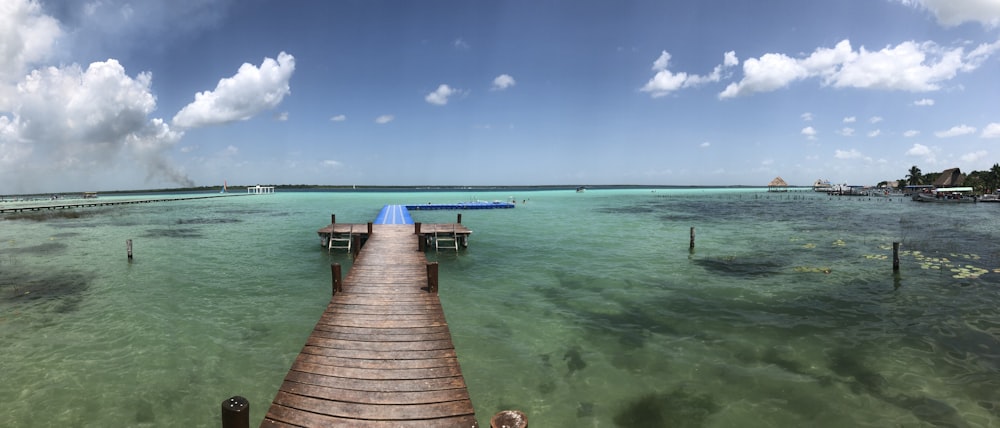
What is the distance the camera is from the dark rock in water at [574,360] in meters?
10.4

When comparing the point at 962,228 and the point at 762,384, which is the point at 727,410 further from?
the point at 962,228

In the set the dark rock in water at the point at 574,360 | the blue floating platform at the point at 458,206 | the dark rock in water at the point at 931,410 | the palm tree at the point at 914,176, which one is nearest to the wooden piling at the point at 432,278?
the dark rock in water at the point at 574,360

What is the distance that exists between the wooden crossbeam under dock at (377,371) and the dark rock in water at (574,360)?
3.35 metres

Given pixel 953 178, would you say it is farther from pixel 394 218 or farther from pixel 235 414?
pixel 235 414

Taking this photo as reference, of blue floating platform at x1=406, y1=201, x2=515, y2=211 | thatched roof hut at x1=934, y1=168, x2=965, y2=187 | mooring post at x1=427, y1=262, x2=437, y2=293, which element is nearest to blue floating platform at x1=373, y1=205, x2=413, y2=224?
blue floating platform at x1=406, y1=201, x2=515, y2=211

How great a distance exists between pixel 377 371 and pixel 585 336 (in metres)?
6.74

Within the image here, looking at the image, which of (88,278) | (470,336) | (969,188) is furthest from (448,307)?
(969,188)

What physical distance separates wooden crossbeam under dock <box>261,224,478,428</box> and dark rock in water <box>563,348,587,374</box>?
3.35m

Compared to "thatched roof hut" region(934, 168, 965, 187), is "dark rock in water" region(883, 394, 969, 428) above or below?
below

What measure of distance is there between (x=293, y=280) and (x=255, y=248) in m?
12.0

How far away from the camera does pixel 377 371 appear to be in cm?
759

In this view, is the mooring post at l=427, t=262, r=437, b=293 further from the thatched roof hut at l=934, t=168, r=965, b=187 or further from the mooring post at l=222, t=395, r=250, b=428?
the thatched roof hut at l=934, t=168, r=965, b=187

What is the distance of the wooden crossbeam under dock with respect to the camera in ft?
20.5

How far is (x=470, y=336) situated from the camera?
12.5 metres
